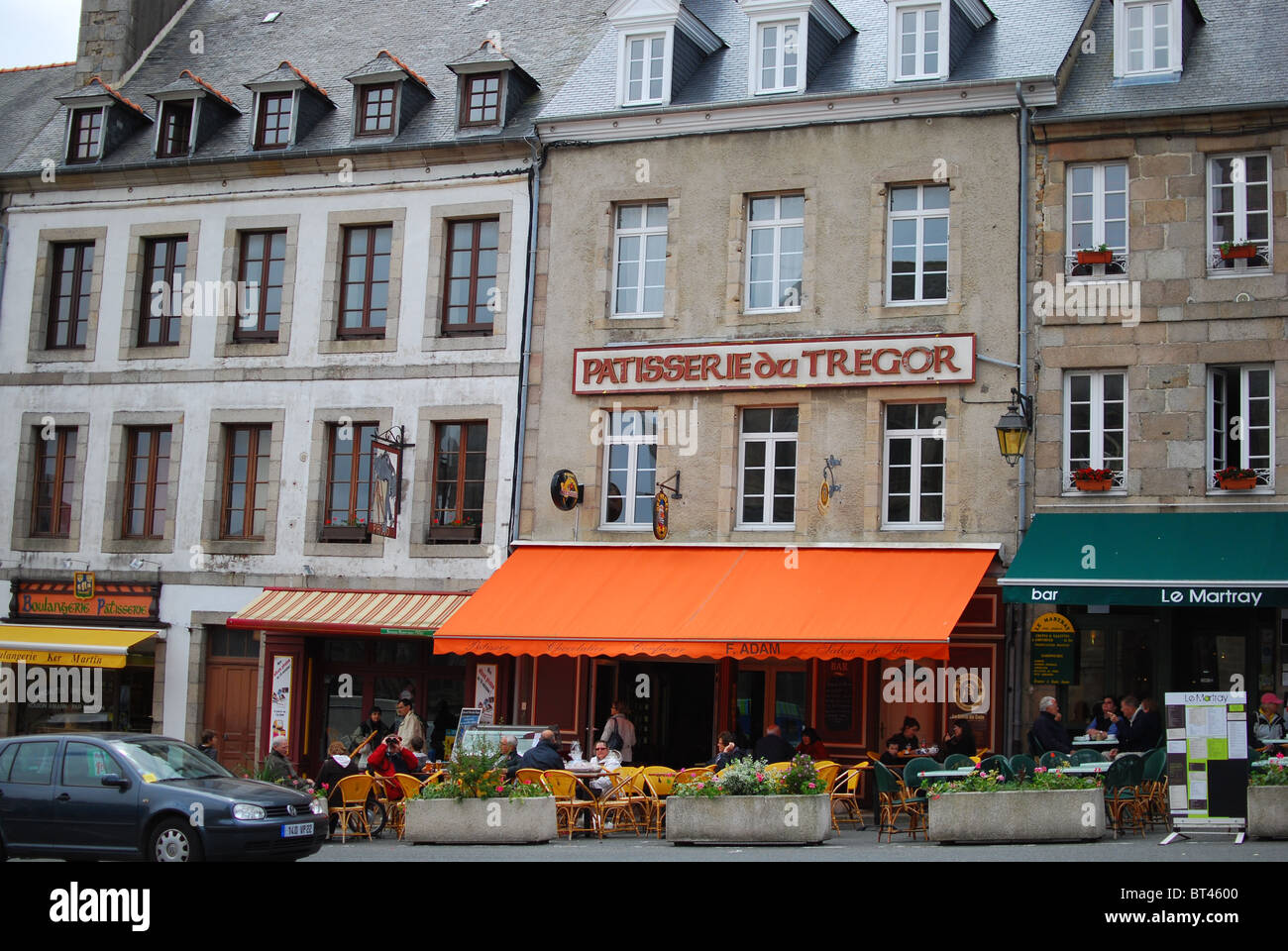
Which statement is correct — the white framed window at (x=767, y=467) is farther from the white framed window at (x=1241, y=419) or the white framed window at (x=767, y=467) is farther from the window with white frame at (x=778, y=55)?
the white framed window at (x=1241, y=419)

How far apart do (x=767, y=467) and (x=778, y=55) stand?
540 cm

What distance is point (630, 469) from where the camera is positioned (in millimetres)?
20906

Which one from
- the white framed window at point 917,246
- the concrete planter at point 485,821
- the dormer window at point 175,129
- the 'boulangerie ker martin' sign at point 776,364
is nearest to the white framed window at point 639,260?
the 'boulangerie ker martin' sign at point 776,364

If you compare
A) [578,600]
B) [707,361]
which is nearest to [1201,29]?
[707,361]

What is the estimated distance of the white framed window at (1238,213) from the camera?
18328mm

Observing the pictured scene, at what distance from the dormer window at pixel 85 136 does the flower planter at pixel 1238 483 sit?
16897 mm

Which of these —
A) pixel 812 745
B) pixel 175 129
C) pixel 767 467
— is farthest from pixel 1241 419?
pixel 175 129

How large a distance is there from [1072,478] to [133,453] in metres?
13.4

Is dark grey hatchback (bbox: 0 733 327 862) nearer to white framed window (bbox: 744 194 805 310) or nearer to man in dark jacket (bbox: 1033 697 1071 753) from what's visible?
man in dark jacket (bbox: 1033 697 1071 753)

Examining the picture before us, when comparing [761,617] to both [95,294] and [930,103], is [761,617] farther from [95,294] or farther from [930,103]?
[95,294]

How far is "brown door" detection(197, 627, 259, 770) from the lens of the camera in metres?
22.3

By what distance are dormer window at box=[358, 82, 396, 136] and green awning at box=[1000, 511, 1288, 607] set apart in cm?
1092

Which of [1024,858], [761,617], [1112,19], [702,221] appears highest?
[1112,19]

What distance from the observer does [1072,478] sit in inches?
740
